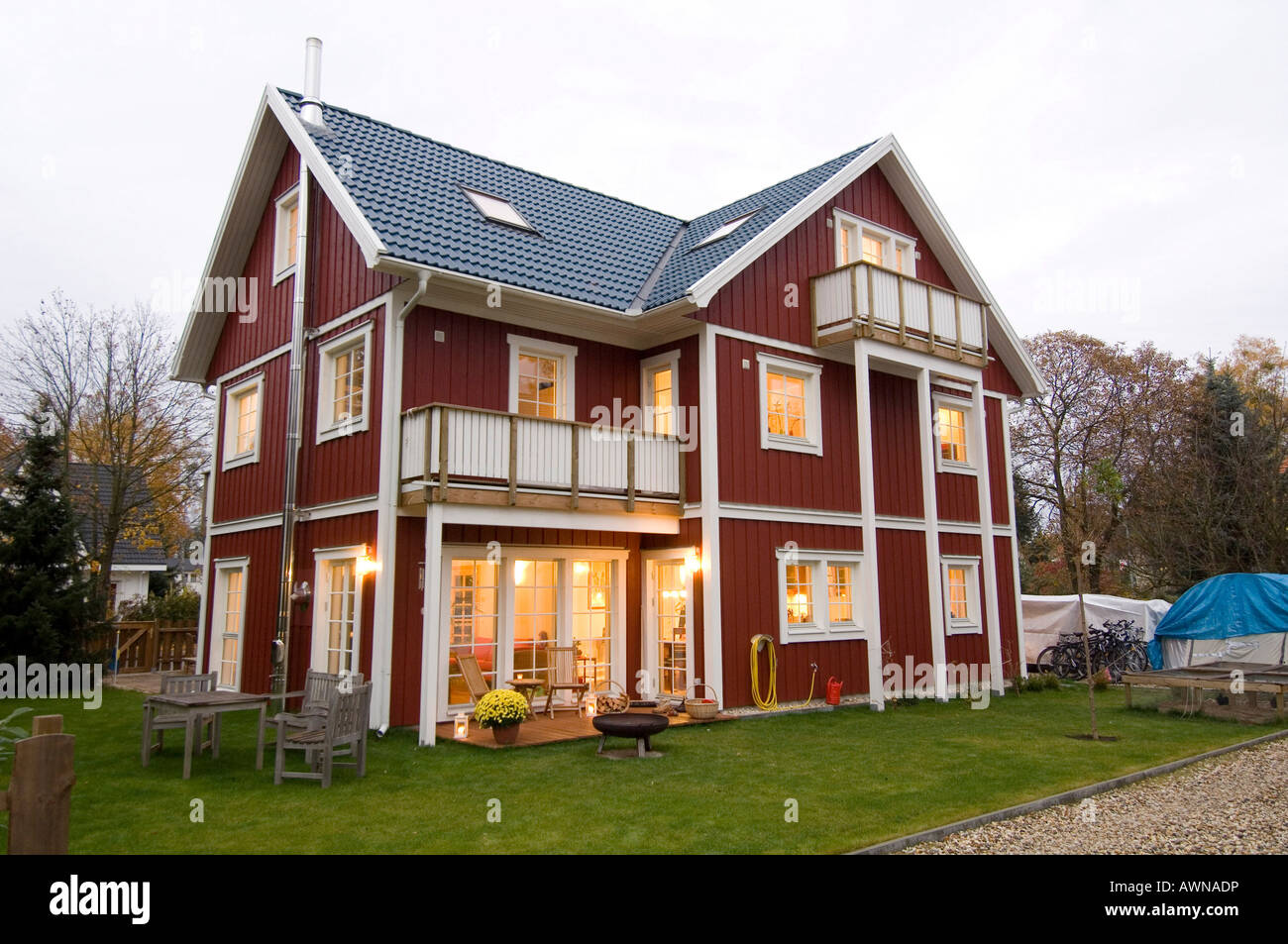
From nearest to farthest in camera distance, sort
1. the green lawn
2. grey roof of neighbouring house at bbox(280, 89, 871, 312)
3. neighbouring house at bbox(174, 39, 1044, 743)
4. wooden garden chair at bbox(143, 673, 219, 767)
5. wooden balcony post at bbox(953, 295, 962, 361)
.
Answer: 1. the green lawn
2. wooden garden chair at bbox(143, 673, 219, 767)
3. neighbouring house at bbox(174, 39, 1044, 743)
4. grey roof of neighbouring house at bbox(280, 89, 871, 312)
5. wooden balcony post at bbox(953, 295, 962, 361)

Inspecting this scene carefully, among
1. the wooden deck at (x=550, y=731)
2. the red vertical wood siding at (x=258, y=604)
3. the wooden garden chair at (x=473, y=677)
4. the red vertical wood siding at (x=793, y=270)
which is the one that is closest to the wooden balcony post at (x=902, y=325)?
the red vertical wood siding at (x=793, y=270)

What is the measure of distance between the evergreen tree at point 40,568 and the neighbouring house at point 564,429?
249 centimetres

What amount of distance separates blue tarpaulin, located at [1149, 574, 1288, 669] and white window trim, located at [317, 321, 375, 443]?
586 inches

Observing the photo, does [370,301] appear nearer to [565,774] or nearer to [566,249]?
[566,249]

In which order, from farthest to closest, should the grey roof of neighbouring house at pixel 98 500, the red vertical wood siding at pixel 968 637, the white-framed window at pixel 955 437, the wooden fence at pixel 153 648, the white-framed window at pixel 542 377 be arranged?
the grey roof of neighbouring house at pixel 98 500 → the wooden fence at pixel 153 648 → the white-framed window at pixel 955 437 → the red vertical wood siding at pixel 968 637 → the white-framed window at pixel 542 377

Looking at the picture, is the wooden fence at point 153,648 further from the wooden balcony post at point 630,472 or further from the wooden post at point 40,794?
the wooden post at point 40,794

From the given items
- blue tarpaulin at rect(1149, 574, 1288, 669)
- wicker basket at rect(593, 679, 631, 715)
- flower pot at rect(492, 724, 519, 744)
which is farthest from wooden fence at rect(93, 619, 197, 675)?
blue tarpaulin at rect(1149, 574, 1288, 669)

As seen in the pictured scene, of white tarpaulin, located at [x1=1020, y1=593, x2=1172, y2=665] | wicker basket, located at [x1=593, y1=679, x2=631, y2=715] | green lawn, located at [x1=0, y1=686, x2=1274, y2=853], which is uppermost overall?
white tarpaulin, located at [x1=1020, y1=593, x2=1172, y2=665]

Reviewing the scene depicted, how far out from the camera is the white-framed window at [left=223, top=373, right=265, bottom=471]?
1537cm

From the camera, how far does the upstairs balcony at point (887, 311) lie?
1445cm

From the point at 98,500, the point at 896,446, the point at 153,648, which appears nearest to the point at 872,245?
the point at 896,446

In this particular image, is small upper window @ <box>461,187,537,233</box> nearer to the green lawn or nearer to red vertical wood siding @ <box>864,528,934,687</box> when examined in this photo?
the green lawn

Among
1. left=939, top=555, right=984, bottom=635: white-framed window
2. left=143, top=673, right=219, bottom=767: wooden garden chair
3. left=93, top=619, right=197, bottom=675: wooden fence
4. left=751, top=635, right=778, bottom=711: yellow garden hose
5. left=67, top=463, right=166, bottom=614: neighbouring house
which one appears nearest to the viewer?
left=143, top=673, right=219, bottom=767: wooden garden chair

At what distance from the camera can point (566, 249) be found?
47.7ft
